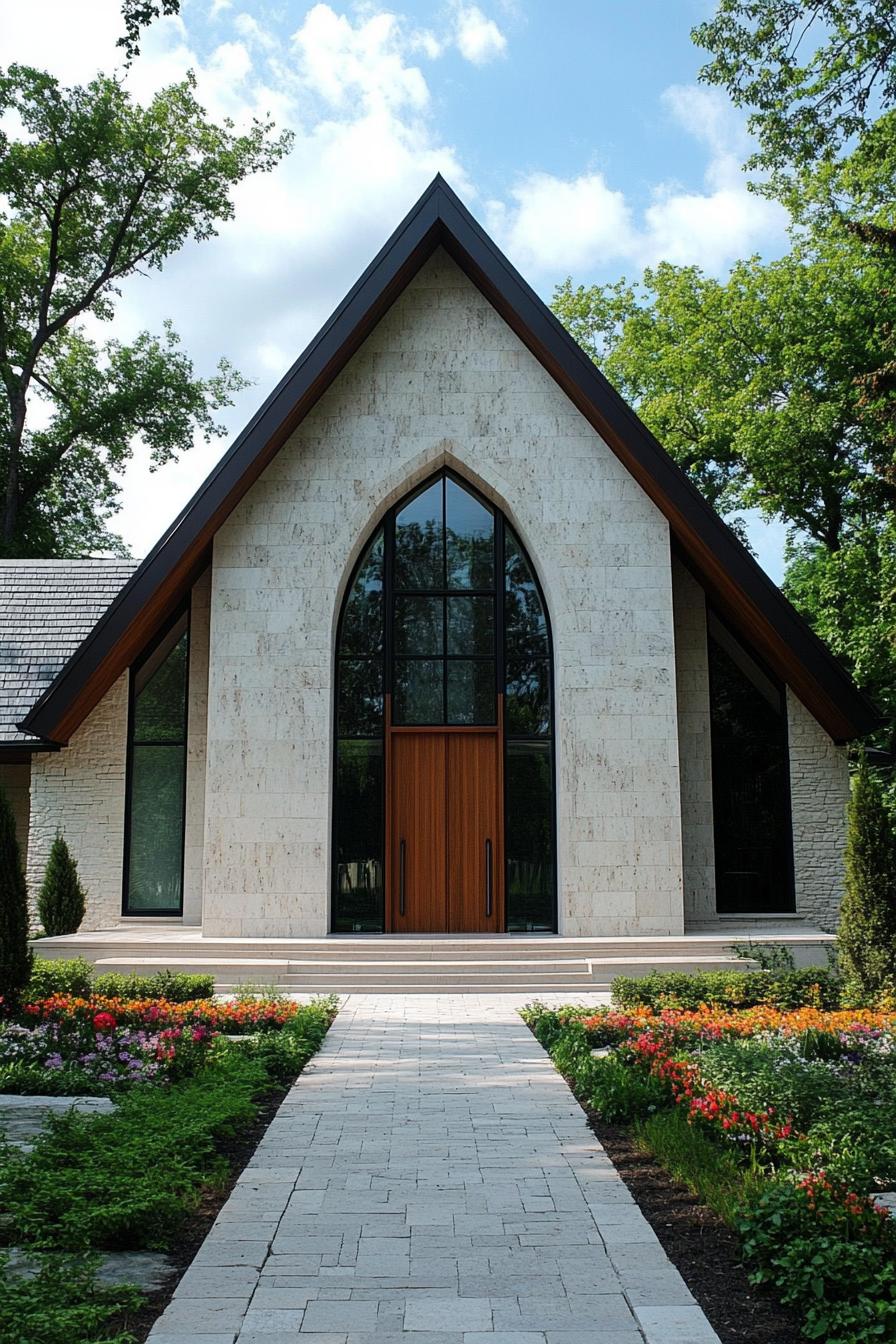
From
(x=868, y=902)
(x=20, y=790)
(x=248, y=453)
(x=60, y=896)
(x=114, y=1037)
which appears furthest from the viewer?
(x=20, y=790)

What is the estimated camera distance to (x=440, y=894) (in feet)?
48.1

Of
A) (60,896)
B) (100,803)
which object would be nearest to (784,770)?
(100,803)

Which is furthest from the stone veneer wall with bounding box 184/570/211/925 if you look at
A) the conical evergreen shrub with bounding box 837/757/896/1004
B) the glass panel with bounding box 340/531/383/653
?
the conical evergreen shrub with bounding box 837/757/896/1004

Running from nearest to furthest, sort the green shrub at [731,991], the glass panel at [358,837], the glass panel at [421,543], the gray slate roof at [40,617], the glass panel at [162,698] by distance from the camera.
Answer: the green shrub at [731,991], the glass panel at [358,837], the glass panel at [421,543], the glass panel at [162,698], the gray slate roof at [40,617]

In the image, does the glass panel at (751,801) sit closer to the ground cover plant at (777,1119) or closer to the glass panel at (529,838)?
the glass panel at (529,838)

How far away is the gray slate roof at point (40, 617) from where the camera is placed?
16.0m

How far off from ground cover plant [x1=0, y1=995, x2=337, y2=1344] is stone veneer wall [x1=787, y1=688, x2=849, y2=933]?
7106 millimetres

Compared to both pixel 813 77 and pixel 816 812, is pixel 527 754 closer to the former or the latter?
pixel 816 812

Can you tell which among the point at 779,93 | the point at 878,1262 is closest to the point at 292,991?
the point at 878,1262

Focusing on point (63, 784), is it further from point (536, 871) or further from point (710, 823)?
point (710, 823)

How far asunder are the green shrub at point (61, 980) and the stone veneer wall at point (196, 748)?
10.6 ft

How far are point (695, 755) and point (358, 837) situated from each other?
4.61 meters

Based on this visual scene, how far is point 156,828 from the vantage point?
15445 mm

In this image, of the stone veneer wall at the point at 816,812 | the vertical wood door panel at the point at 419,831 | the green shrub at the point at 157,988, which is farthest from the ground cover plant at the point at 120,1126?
the stone veneer wall at the point at 816,812
